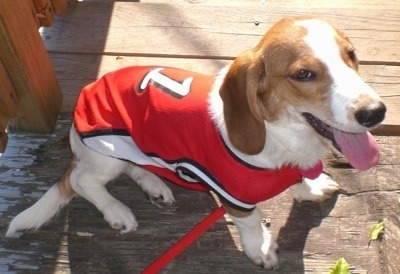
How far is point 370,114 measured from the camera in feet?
7.27

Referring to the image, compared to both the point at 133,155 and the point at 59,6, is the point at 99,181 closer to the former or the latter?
the point at 133,155

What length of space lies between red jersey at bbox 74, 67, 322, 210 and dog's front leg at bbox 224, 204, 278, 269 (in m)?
0.18

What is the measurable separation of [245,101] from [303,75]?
0.79 ft

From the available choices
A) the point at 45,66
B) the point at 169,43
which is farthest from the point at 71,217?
the point at 169,43

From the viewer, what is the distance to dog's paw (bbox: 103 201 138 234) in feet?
10.1

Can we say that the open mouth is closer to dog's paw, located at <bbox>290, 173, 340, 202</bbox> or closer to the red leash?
dog's paw, located at <bbox>290, 173, 340, 202</bbox>

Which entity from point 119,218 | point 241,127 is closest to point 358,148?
point 241,127

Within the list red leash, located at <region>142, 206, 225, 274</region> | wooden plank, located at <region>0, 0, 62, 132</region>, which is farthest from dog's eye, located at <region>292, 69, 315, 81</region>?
wooden plank, located at <region>0, 0, 62, 132</region>

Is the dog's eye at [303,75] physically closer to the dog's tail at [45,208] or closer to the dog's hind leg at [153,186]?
the dog's hind leg at [153,186]

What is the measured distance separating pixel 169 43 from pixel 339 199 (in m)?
1.32

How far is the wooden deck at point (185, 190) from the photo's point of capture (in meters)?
2.99

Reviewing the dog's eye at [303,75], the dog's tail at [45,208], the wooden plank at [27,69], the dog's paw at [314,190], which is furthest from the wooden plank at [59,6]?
the dog's eye at [303,75]

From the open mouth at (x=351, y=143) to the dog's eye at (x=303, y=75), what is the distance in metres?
0.15

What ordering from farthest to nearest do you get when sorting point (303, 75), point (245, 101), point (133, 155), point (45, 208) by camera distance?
1. point (45, 208)
2. point (133, 155)
3. point (245, 101)
4. point (303, 75)
